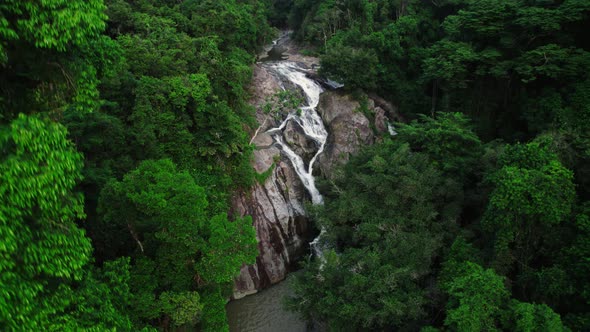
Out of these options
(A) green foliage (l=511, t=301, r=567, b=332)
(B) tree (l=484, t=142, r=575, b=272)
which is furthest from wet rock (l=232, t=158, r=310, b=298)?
(A) green foliage (l=511, t=301, r=567, b=332)

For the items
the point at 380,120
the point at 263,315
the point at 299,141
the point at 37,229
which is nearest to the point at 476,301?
the point at 263,315

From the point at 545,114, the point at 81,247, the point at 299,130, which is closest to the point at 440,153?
the point at 545,114

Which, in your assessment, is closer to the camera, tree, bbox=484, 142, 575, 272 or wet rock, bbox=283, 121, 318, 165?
tree, bbox=484, 142, 575, 272

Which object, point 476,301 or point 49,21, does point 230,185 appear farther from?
point 49,21

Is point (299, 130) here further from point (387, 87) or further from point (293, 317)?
point (293, 317)

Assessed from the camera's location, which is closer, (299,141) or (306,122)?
(299,141)

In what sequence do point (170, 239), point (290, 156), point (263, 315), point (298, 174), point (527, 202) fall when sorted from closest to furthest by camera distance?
point (170, 239) → point (527, 202) → point (263, 315) → point (298, 174) → point (290, 156)

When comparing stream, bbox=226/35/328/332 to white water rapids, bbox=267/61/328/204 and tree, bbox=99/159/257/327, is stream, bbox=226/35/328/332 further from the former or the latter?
tree, bbox=99/159/257/327

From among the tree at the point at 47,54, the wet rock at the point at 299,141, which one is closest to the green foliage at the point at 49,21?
the tree at the point at 47,54
